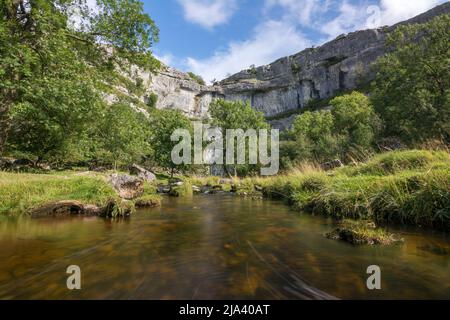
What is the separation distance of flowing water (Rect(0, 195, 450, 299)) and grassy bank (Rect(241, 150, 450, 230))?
859 millimetres

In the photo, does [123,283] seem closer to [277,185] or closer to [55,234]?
[55,234]

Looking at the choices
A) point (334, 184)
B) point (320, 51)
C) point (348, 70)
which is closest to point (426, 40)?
point (334, 184)

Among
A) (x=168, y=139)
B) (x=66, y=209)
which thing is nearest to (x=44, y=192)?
(x=66, y=209)

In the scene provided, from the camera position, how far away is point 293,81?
90938mm

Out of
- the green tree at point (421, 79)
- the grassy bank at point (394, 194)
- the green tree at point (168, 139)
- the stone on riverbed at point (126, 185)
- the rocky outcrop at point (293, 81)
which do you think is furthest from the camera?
the rocky outcrop at point (293, 81)

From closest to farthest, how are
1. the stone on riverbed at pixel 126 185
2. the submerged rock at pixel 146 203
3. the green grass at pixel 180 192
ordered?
the submerged rock at pixel 146 203, the stone on riverbed at pixel 126 185, the green grass at pixel 180 192

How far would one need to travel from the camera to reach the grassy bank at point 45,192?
827 centimetres

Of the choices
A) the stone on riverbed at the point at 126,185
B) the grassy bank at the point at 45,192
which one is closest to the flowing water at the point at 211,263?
the grassy bank at the point at 45,192

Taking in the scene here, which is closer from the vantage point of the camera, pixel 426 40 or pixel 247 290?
pixel 247 290

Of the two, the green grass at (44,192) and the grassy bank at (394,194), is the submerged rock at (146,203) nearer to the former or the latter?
the green grass at (44,192)

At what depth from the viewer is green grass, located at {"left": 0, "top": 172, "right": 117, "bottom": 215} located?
830 cm

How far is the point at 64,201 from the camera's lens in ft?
27.5

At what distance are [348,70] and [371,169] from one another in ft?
258

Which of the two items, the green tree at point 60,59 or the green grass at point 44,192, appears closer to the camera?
the green grass at point 44,192
